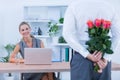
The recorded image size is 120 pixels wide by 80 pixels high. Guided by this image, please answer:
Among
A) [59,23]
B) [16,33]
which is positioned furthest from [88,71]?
[16,33]

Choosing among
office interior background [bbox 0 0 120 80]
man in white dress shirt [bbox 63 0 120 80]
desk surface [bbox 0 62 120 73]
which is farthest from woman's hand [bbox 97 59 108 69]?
office interior background [bbox 0 0 120 80]

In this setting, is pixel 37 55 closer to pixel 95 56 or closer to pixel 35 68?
pixel 35 68

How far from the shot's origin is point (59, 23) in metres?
4.38

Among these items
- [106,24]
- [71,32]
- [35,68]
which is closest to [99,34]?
[106,24]

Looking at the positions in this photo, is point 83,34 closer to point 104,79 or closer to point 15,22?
point 104,79

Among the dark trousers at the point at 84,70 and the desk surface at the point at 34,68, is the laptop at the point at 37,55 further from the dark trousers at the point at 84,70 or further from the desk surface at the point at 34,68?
the dark trousers at the point at 84,70

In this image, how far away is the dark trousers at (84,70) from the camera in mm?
1614

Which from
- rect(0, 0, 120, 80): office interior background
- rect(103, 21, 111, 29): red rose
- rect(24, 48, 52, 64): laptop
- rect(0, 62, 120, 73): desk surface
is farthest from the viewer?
rect(0, 0, 120, 80): office interior background

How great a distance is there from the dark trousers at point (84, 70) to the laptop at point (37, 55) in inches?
41.3

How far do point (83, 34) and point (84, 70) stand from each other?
0.26 metres

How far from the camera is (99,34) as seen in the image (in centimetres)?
158

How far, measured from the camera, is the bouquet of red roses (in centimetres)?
157

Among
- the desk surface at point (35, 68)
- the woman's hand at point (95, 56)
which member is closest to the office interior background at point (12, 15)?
the desk surface at point (35, 68)

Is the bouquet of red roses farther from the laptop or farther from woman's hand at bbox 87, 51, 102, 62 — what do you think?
the laptop
